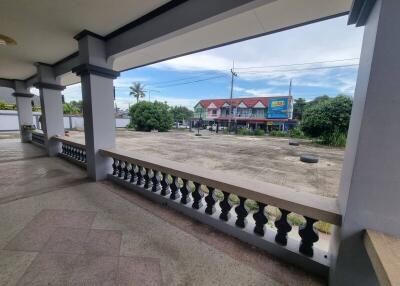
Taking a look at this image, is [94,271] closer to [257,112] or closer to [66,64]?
[66,64]

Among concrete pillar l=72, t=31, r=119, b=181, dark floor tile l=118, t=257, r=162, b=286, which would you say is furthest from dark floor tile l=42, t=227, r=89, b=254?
concrete pillar l=72, t=31, r=119, b=181

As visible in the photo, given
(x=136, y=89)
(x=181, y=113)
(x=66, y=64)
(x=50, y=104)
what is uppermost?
(x=136, y=89)

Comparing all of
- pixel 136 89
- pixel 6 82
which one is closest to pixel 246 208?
pixel 6 82

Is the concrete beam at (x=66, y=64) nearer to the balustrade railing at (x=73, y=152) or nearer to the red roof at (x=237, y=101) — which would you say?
the balustrade railing at (x=73, y=152)

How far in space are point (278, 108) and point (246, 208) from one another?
23809mm

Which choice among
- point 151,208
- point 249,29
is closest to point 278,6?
point 249,29

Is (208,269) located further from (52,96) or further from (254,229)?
(52,96)

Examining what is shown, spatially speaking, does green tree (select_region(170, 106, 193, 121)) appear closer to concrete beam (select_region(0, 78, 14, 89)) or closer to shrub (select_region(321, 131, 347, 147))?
shrub (select_region(321, 131, 347, 147))

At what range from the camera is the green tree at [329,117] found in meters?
10.1

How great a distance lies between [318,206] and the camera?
1.22 m

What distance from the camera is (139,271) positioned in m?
1.33

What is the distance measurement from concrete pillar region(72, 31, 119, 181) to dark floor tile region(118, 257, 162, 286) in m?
2.13

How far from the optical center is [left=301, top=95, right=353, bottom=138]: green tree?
10.1 m

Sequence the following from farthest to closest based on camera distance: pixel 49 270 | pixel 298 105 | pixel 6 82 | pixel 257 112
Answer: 1. pixel 298 105
2. pixel 257 112
3. pixel 6 82
4. pixel 49 270
